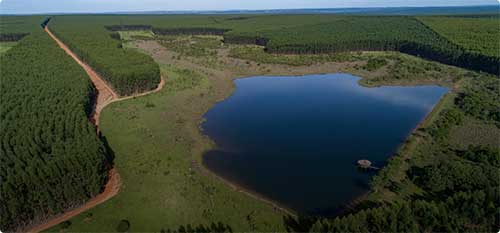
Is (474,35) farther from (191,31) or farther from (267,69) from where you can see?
(191,31)

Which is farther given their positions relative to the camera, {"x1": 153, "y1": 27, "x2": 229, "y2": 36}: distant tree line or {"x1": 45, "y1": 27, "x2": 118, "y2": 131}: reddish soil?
{"x1": 153, "y1": 27, "x2": 229, "y2": 36}: distant tree line

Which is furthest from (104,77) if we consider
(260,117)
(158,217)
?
(158,217)

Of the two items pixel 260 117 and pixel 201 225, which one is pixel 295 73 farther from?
pixel 201 225

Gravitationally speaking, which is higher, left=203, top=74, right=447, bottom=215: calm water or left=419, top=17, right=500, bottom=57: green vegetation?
left=419, top=17, right=500, bottom=57: green vegetation

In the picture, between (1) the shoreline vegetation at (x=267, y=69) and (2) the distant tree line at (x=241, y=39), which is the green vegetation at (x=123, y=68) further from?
(2) the distant tree line at (x=241, y=39)

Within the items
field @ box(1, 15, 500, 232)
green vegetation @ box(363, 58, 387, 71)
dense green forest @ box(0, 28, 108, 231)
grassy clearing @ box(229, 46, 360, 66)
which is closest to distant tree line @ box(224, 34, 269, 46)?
grassy clearing @ box(229, 46, 360, 66)

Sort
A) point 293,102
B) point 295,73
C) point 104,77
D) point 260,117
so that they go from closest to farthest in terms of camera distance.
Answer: point 260,117, point 293,102, point 104,77, point 295,73

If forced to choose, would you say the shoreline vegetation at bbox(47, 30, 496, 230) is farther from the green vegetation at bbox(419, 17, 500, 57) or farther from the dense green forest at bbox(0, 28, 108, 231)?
the dense green forest at bbox(0, 28, 108, 231)
